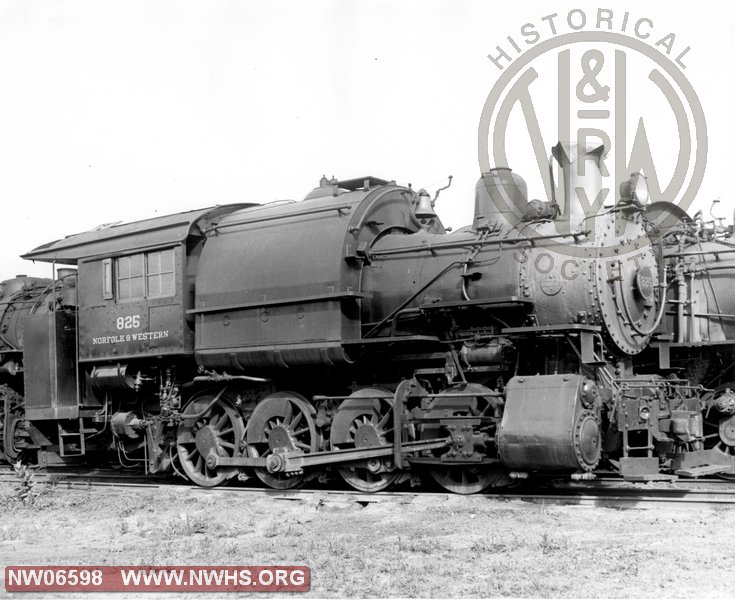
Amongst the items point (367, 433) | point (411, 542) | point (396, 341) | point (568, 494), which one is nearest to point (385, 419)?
point (367, 433)

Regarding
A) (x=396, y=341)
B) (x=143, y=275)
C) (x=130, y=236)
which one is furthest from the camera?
(x=130, y=236)

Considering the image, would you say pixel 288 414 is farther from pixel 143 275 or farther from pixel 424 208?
pixel 424 208

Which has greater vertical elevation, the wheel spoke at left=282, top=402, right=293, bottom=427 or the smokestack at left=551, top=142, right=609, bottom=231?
the smokestack at left=551, top=142, right=609, bottom=231

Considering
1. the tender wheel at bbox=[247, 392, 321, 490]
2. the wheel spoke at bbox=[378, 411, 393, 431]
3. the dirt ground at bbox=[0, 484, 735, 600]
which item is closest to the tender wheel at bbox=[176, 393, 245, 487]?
the tender wheel at bbox=[247, 392, 321, 490]

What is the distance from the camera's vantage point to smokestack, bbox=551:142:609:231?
10.1 m

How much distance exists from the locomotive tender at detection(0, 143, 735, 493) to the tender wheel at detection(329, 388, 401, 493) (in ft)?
0.09

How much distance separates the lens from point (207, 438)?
37.8 feet

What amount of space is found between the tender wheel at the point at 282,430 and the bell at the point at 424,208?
113 inches

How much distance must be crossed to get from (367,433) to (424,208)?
3.25 metres

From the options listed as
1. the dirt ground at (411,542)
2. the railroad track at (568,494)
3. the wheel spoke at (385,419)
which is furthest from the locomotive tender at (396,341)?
the dirt ground at (411,542)

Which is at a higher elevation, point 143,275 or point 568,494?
point 143,275

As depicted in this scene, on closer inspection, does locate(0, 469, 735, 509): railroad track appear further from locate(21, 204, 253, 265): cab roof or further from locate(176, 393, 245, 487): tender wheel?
locate(21, 204, 253, 265): cab roof

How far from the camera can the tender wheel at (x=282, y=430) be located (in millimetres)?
10719

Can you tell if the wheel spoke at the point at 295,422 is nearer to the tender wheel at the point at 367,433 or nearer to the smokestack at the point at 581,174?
the tender wheel at the point at 367,433
